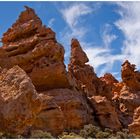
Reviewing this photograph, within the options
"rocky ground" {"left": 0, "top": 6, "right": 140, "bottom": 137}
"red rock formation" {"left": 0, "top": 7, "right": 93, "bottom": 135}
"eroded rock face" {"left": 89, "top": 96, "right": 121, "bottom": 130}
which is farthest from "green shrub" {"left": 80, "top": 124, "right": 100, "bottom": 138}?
"eroded rock face" {"left": 89, "top": 96, "right": 121, "bottom": 130}

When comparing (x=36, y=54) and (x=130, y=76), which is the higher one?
(x=36, y=54)

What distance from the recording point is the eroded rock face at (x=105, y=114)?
147 feet

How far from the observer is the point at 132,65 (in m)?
62.0

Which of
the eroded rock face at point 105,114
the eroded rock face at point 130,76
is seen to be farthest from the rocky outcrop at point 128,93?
the eroded rock face at point 105,114

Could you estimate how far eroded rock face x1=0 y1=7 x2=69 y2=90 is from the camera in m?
44.2

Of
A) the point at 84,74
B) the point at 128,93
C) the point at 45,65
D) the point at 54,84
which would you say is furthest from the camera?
the point at 128,93

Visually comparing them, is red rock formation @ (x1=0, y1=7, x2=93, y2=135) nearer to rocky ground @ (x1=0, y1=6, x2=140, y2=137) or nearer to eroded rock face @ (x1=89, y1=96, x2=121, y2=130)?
rocky ground @ (x1=0, y1=6, x2=140, y2=137)

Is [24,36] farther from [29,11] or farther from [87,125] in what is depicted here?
[87,125]

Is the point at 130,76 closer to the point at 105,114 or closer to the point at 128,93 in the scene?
the point at 128,93

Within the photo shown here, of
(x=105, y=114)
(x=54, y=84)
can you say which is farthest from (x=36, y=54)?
(x=105, y=114)

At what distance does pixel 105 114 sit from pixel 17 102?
27.5 metres

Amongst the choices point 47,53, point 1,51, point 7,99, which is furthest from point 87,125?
point 7,99

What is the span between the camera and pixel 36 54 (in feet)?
148

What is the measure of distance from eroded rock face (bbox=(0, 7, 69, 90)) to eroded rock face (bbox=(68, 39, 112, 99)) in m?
9.87
